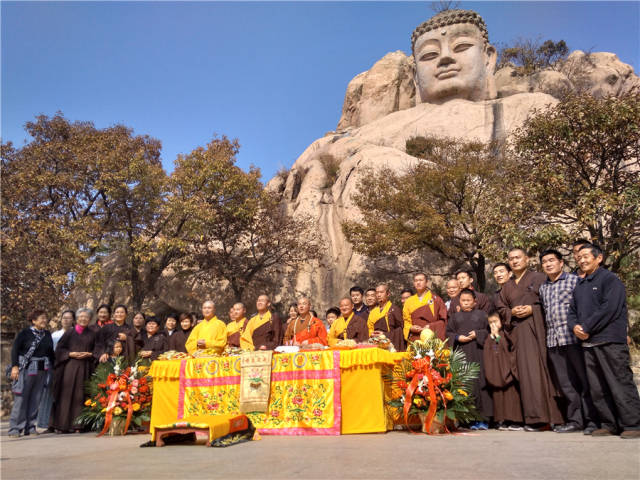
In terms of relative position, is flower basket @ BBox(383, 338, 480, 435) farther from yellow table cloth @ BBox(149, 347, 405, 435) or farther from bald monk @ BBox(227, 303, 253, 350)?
bald monk @ BBox(227, 303, 253, 350)

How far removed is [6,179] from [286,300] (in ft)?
30.3

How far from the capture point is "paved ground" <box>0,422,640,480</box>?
9.61 feet

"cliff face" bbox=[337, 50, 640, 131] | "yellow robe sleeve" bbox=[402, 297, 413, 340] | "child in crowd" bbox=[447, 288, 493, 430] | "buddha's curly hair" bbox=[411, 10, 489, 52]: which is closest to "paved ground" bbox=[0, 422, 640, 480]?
"child in crowd" bbox=[447, 288, 493, 430]

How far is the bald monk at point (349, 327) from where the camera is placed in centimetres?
673

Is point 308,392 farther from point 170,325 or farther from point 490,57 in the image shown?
point 490,57

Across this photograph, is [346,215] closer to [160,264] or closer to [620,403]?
[160,264]

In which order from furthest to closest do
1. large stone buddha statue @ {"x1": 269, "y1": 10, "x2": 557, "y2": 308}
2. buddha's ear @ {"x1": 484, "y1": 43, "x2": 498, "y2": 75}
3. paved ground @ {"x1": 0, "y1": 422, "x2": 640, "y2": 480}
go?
buddha's ear @ {"x1": 484, "y1": 43, "x2": 498, "y2": 75} < large stone buddha statue @ {"x1": 269, "y1": 10, "x2": 557, "y2": 308} < paved ground @ {"x1": 0, "y1": 422, "x2": 640, "y2": 480}

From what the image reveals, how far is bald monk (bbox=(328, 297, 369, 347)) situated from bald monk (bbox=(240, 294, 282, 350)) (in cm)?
81

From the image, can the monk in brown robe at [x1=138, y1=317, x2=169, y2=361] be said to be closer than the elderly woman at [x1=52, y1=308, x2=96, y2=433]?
No

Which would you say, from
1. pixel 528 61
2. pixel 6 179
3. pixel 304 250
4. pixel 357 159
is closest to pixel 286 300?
pixel 304 250

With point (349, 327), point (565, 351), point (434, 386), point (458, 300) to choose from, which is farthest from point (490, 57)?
point (434, 386)

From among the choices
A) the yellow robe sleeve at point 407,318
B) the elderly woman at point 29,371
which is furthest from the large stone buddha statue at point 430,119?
the elderly woman at point 29,371

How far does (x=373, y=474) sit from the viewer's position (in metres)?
2.92

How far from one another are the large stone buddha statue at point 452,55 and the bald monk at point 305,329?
1842 centimetres
